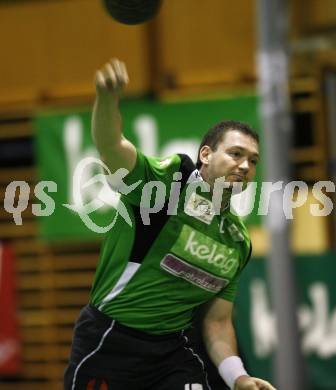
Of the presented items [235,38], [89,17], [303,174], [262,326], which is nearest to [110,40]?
[89,17]

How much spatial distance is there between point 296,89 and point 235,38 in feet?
2.63

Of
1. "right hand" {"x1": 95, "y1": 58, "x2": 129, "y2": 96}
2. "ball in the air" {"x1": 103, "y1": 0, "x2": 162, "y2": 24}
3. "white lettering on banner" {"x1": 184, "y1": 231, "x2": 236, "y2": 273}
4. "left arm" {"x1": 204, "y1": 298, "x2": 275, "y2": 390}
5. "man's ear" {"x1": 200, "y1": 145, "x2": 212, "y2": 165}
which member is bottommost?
"left arm" {"x1": 204, "y1": 298, "x2": 275, "y2": 390}

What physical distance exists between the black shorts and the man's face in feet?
2.65

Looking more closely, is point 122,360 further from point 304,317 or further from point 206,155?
point 304,317

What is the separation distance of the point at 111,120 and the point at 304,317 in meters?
5.75

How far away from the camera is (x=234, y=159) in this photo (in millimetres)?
5379

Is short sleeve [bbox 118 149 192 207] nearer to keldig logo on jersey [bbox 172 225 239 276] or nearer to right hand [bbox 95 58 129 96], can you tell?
keldig logo on jersey [bbox 172 225 239 276]

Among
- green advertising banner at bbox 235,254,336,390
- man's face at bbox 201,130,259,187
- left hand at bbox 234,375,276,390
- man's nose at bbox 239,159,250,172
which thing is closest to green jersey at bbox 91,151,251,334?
man's face at bbox 201,130,259,187

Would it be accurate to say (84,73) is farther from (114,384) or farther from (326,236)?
(114,384)

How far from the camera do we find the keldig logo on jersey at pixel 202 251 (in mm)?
5457

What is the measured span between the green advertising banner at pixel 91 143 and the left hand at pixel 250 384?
5.37 meters

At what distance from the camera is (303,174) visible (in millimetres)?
11445

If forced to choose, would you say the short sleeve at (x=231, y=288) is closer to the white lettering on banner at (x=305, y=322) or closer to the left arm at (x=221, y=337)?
the left arm at (x=221, y=337)

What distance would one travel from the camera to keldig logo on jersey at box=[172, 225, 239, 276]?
5.46m
